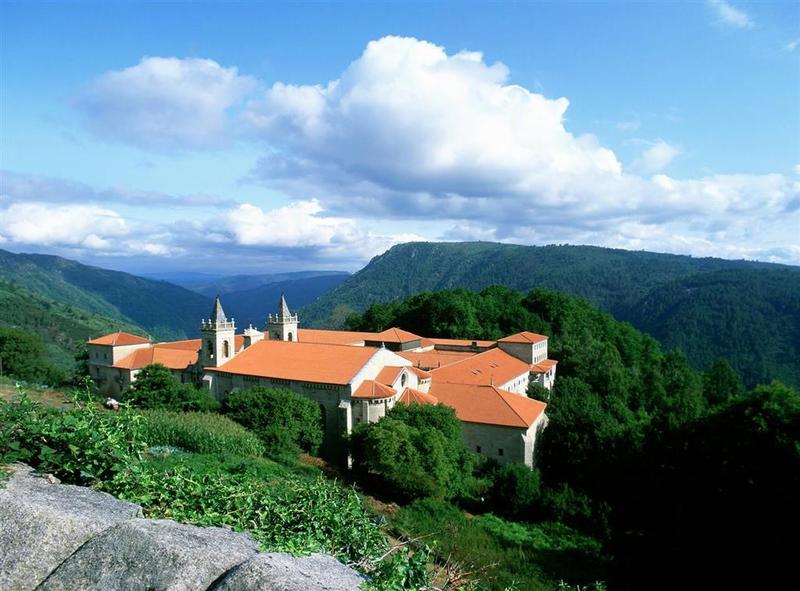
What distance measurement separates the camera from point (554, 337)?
70.0 metres

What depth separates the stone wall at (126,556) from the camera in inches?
207

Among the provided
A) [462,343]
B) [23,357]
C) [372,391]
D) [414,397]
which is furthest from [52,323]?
[414,397]

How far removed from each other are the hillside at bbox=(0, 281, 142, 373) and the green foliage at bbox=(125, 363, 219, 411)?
297 feet

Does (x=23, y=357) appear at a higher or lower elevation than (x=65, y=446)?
lower

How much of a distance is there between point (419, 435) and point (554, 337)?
44858mm

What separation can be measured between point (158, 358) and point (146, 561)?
4785 centimetres

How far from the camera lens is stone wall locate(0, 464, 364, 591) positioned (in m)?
5.26

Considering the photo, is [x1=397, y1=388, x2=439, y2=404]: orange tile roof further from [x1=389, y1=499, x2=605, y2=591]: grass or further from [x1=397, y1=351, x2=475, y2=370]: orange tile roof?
[x1=397, y1=351, x2=475, y2=370]: orange tile roof

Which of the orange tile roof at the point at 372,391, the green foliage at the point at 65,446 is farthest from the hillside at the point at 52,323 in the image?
the green foliage at the point at 65,446

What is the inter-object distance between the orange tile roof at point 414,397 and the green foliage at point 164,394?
40.9ft

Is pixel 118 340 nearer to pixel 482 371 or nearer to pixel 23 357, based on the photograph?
pixel 23 357

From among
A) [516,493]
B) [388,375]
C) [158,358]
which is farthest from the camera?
[158,358]

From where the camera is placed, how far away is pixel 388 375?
3647cm

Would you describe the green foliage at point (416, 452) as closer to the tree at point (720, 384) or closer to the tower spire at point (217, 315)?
the tower spire at point (217, 315)
